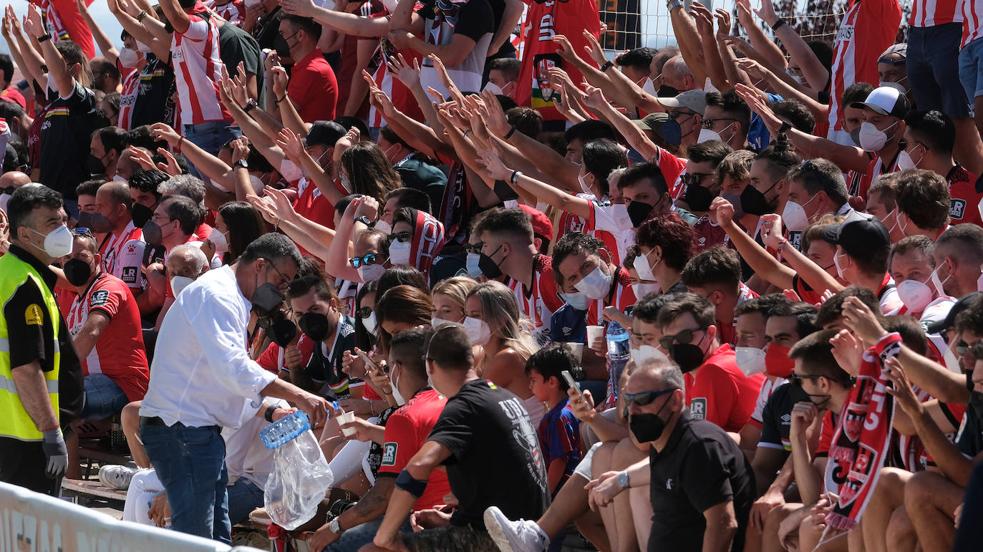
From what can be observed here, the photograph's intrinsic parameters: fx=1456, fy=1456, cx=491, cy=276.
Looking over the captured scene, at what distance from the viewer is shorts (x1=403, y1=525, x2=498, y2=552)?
618cm

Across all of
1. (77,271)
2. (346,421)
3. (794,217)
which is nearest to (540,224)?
(794,217)

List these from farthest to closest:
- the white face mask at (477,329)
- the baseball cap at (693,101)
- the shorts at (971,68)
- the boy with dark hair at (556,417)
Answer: the baseball cap at (693,101) < the shorts at (971,68) < the white face mask at (477,329) < the boy with dark hair at (556,417)

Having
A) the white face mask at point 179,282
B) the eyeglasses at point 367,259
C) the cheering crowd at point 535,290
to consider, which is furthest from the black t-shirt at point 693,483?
the white face mask at point 179,282

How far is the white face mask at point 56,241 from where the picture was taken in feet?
24.2

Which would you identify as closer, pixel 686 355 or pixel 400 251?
pixel 686 355

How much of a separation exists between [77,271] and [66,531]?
167 inches

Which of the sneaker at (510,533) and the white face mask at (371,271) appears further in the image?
the white face mask at (371,271)

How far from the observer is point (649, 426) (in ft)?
18.2

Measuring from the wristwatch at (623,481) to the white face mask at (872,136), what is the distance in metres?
3.31

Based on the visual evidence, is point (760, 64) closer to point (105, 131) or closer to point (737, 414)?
point (737, 414)

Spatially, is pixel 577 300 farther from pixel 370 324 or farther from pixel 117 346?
pixel 117 346

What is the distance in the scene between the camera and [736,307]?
21.5 feet

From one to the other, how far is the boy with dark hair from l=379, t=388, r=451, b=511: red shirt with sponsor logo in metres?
0.57

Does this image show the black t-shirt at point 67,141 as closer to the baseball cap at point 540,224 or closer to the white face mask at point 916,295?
the baseball cap at point 540,224
